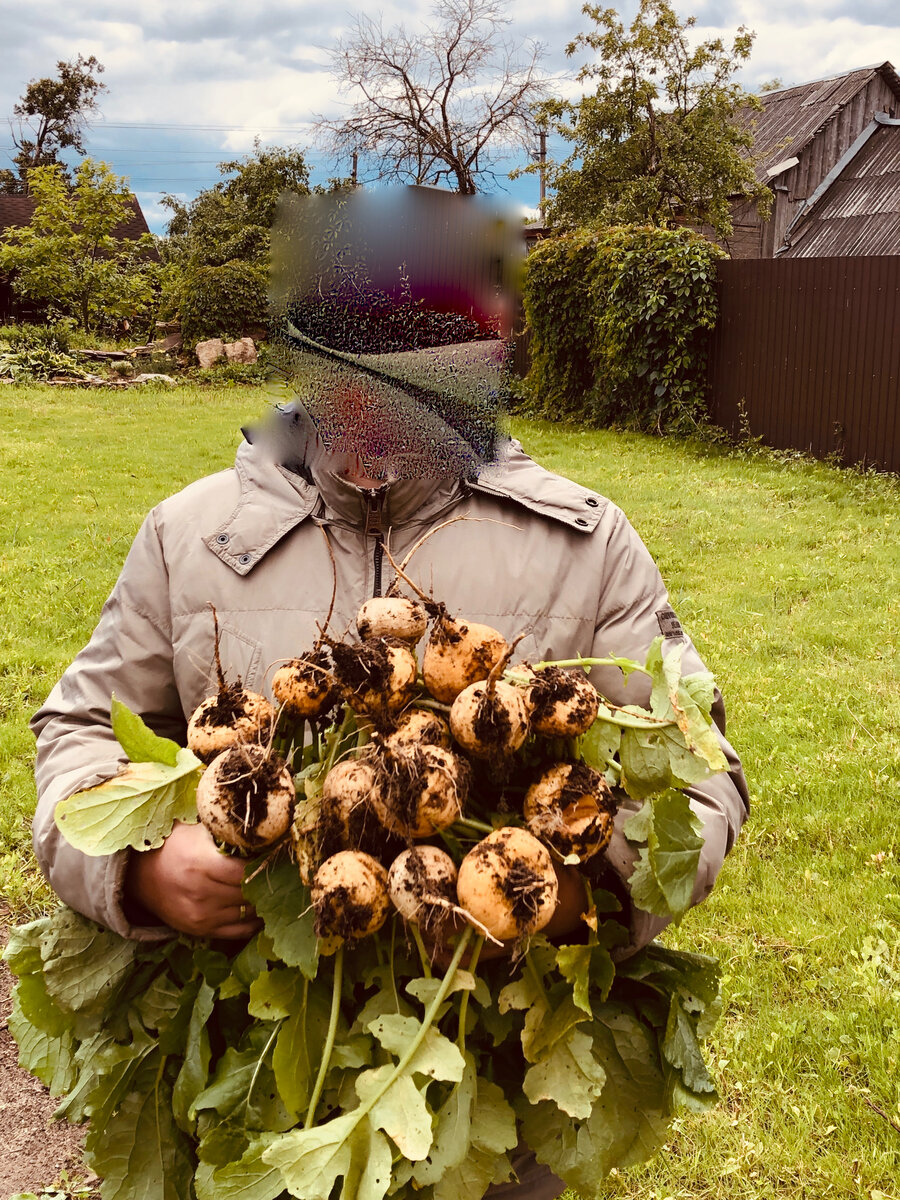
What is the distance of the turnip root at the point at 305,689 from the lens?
132 cm

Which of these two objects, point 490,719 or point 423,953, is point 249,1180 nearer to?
point 423,953

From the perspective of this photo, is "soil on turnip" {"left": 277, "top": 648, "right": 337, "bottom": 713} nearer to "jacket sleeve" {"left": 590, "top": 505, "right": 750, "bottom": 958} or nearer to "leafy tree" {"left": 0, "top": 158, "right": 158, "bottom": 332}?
"jacket sleeve" {"left": 590, "top": 505, "right": 750, "bottom": 958}

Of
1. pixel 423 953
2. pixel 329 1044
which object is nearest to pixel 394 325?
pixel 423 953

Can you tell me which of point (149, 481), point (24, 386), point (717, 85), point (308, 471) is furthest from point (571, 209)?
point (308, 471)

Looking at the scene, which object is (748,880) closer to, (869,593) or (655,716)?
(655,716)

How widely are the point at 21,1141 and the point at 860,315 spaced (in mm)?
10296

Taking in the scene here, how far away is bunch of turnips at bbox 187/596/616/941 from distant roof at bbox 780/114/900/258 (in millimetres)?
24514

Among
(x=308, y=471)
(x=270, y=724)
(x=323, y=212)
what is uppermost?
(x=323, y=212)

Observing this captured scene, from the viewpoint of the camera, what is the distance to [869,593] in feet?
21.5

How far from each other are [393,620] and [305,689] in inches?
5.7

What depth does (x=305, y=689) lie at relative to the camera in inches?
51.8

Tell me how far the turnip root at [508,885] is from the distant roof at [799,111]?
28.0 m

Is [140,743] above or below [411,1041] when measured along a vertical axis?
above

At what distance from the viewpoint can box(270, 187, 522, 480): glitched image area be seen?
1.53 m
